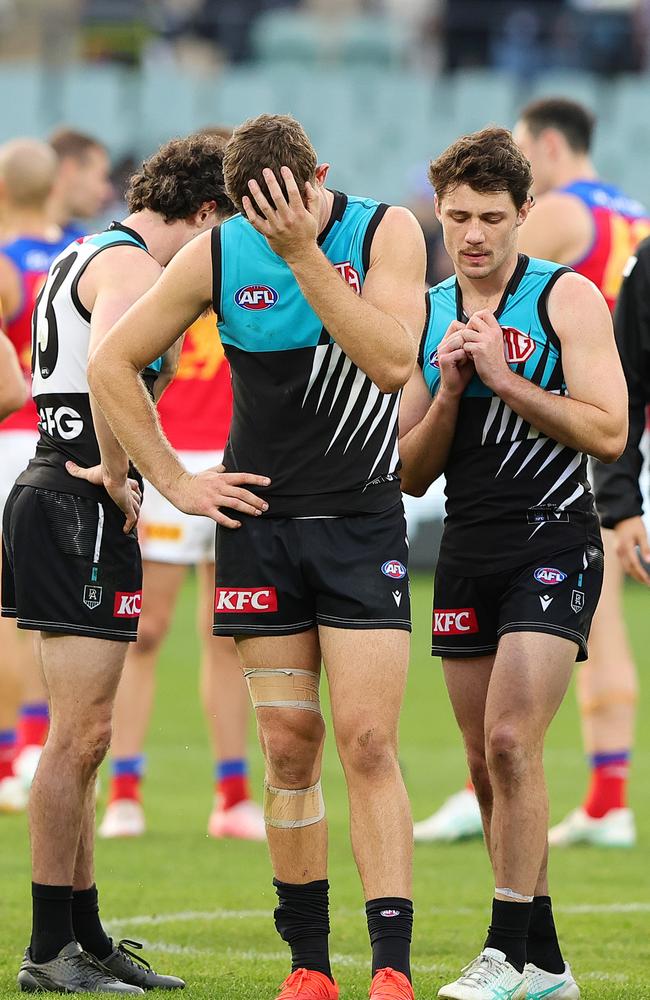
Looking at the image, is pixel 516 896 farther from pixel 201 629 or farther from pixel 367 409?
pixel 201 629

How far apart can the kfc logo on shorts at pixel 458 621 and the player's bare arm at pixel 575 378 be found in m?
0.56

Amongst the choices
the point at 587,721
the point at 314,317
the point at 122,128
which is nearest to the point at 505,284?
the point at 314,317

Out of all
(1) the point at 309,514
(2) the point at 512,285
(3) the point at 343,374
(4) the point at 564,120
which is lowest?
(1) the point at 309,514

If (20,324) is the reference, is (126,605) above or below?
below

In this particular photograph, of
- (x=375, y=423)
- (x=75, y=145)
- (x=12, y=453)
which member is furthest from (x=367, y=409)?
(x=75, y=145)

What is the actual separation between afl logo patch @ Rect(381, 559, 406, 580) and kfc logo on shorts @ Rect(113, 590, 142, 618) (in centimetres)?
86

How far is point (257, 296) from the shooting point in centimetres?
435

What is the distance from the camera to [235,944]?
17.8ft

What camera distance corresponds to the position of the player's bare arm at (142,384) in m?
4.38

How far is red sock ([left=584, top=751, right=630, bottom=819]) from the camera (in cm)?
722

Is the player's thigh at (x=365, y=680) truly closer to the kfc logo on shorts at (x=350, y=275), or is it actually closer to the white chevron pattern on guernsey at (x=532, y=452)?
the white chevron pattern on guernsey at (x=532, y=452)

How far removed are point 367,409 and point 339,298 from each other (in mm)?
389

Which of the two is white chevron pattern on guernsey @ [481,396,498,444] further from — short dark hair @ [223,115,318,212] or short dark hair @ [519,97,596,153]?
short dark hair @ [519,97,596,153]

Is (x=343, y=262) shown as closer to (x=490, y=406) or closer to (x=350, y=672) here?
(x=490, y=406)
